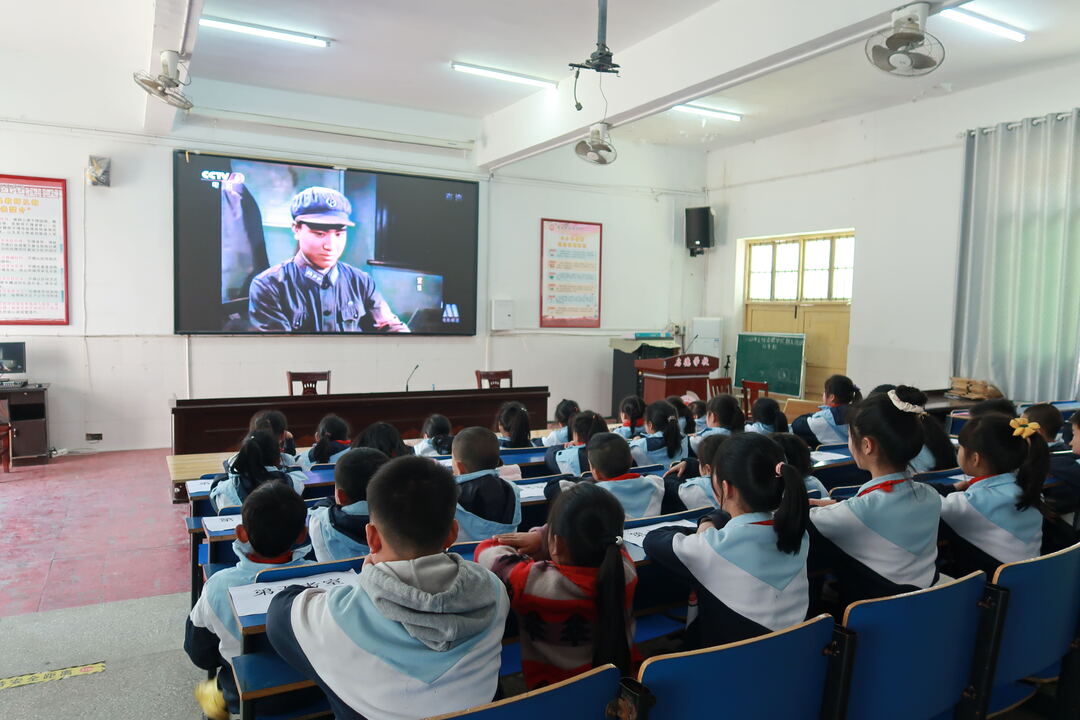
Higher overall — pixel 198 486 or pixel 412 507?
pixel 412 507

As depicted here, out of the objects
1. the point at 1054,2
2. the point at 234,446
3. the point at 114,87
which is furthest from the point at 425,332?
the point at 1054,2

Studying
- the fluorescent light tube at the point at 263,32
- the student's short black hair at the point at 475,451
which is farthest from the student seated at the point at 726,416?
the fluorescent light tube at the point at 263,32

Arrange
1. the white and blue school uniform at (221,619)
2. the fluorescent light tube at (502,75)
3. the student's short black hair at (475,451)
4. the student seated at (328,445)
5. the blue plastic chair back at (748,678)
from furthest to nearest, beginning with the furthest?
the fluorescent light tube at (502,75)
the student seated at (328,445)
the student's short black hair at (475,451)
the white and blue school uniform at (221,619)
the blue plastic chair back at (748,678)

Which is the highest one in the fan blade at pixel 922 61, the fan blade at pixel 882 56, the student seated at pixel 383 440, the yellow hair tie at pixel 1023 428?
the fan blade at pixel 882 56

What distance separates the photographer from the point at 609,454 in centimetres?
228

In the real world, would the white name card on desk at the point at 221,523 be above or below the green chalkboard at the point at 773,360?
below

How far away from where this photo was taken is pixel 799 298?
318 inches

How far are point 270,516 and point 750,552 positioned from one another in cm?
112

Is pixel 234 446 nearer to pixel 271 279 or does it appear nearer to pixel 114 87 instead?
pixel 271 279

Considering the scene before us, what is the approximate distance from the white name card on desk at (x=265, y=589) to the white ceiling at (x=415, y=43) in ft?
13.5

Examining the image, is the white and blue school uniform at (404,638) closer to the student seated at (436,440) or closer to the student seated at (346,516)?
the student seated at (346,516)

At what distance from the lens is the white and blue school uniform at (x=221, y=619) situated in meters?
1.57

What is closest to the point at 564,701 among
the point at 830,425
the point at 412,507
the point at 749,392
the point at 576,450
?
the point at 412,507

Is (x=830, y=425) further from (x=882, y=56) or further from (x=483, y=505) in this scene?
(x=483, y=505)
